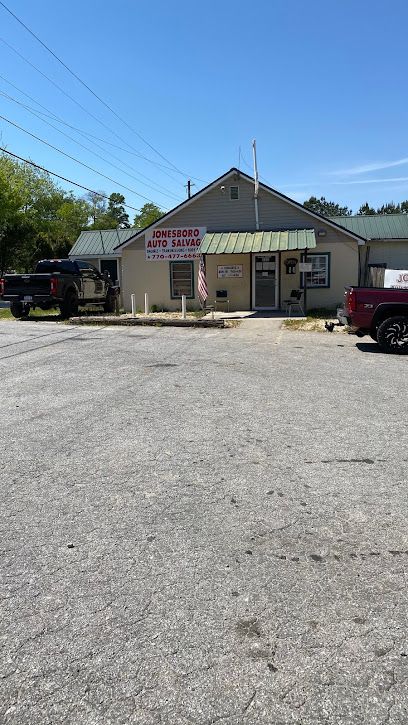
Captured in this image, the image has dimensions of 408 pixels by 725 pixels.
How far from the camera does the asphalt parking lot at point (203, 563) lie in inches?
85.3

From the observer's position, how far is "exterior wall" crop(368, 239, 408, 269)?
23469 millimetres

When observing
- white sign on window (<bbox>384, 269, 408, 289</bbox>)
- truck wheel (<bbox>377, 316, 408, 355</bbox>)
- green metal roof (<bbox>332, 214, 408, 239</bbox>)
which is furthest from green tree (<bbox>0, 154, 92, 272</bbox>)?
truck wheel (<bbox>377, 316, 408, 355</bbox>)

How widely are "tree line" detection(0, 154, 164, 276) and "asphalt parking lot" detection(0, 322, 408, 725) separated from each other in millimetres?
23572

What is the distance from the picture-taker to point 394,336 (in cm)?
1134

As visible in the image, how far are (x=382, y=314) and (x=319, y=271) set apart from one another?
9597 millimetres

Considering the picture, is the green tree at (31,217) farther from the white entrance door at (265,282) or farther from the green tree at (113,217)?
the white entrance door at (265,282)

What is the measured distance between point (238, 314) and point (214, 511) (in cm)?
1655

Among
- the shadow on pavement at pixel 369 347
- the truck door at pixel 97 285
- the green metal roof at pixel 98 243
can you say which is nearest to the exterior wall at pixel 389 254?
the shadow on pavement at pixel 369 347

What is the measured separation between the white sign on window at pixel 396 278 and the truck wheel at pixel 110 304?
11.1 meters

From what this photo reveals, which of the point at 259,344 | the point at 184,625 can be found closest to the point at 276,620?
the point at 184,625

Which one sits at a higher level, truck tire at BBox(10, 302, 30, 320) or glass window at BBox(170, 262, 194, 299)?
glass window at BBox(170, 262, 194, 299)

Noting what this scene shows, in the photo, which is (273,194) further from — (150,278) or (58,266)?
(58,266)

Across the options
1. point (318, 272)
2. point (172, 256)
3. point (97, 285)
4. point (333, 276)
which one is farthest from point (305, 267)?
point (97, 285)

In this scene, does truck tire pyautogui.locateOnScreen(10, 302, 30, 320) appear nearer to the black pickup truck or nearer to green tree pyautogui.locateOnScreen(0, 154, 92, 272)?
the black pickup truck
